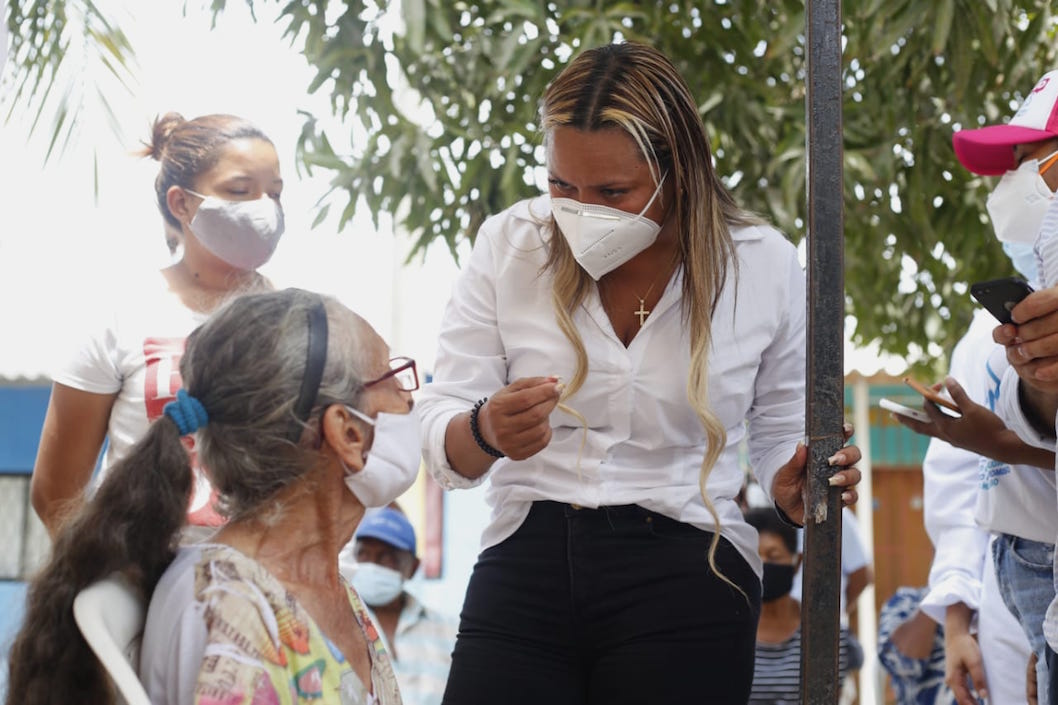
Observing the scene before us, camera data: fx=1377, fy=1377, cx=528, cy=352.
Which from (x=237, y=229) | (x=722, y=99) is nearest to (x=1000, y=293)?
(x=237, y=229)

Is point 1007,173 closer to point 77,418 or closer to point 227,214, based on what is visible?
point 227,214

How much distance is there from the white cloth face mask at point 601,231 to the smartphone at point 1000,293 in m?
0.63

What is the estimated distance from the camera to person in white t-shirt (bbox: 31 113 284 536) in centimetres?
293

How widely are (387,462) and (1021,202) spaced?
57.9 inches

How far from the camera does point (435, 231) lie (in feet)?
16.4

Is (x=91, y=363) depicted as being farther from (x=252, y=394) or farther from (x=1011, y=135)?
(x=1011, y=135)

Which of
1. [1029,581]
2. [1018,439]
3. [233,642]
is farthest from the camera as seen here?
[1029,581]

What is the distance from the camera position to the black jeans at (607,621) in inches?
95.7

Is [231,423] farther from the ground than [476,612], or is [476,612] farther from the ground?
[231,423]

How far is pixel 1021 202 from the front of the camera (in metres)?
2.84

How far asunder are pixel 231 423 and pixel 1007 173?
1755mm

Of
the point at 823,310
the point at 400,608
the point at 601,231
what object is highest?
the point at 601,231

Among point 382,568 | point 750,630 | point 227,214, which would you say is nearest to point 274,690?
point 750,630

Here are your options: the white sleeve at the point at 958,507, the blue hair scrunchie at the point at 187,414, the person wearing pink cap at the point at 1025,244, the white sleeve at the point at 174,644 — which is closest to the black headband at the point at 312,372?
the blue hair scrunchie at the point at 187,414
